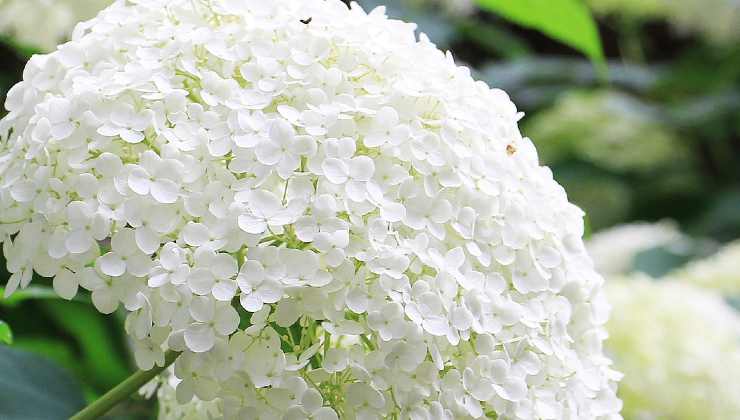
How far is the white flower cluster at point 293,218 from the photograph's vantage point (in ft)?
2.05

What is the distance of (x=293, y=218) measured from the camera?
63 centimetres

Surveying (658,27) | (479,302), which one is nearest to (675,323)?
(479,302)

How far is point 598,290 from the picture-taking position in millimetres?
798

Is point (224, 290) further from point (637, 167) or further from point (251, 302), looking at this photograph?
point (637, 167)

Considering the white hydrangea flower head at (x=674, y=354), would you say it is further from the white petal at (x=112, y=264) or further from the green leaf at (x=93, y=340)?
the white petal at (x=112, y=264)

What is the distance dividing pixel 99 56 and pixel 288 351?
252mm

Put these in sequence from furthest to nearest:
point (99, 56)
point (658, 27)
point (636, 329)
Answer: point (658, 27), point (636, 329), point (99, 56)

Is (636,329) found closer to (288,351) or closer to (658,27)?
(288,351)

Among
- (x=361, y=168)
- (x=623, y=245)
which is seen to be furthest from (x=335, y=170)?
(x=623, y=245)

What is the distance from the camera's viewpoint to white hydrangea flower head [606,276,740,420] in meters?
1.34

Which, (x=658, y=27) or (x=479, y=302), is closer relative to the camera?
(x=479, y=302)

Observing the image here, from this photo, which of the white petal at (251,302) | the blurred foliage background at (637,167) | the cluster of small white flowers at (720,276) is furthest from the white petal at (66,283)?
the cluster of small white flowers at (720,276)

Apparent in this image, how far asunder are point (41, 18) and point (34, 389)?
0.54m

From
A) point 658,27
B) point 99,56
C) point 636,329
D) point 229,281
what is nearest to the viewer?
point 229,281
